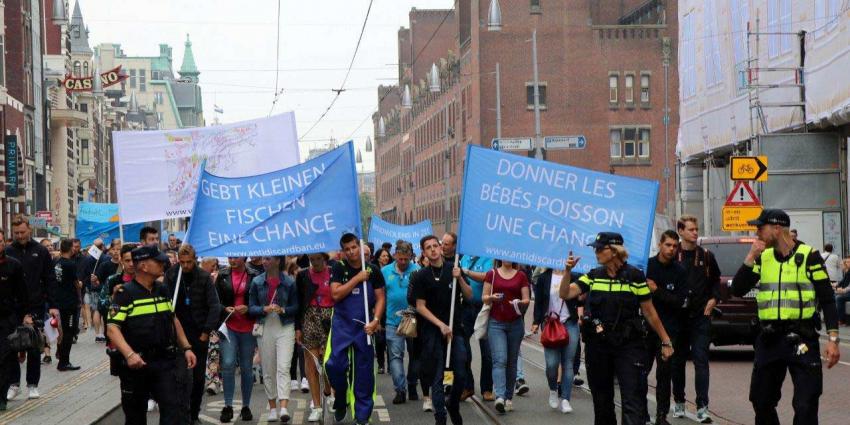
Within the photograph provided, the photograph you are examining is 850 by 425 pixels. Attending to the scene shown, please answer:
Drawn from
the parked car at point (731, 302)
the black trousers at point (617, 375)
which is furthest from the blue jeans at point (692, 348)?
the parked car at point (731, 302)

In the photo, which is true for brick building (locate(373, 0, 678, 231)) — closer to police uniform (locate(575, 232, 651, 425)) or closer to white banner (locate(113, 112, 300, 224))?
white banner (locate(113, 112, 300, 224))

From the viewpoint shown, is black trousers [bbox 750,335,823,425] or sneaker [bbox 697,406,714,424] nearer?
black trousers [bbox 750,335,823,425]

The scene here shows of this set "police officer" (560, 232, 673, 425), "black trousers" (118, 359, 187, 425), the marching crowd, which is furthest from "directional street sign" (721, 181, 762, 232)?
"black trousers" (118, 359, 187, 425)

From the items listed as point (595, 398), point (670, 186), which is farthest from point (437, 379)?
point (670, 186)

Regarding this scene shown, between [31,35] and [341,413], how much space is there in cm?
5036

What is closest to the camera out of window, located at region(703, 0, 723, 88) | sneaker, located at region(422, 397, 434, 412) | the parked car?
sneaker, located at region(422, 397, 434, 412)

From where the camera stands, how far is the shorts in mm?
13852

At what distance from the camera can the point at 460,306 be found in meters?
12.6

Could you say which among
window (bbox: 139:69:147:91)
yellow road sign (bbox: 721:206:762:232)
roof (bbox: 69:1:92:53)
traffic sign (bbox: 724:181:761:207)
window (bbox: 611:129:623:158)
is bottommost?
yellow road sign (bbox: 721:206:762:232)

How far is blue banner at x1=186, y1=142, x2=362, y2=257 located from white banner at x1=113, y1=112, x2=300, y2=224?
3450 millimetres

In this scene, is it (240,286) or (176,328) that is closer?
(176,328)

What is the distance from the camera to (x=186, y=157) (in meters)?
18.1

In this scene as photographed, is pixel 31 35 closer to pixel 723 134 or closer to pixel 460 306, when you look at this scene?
pixel 723 134

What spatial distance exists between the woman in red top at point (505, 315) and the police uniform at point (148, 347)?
4.64 m
